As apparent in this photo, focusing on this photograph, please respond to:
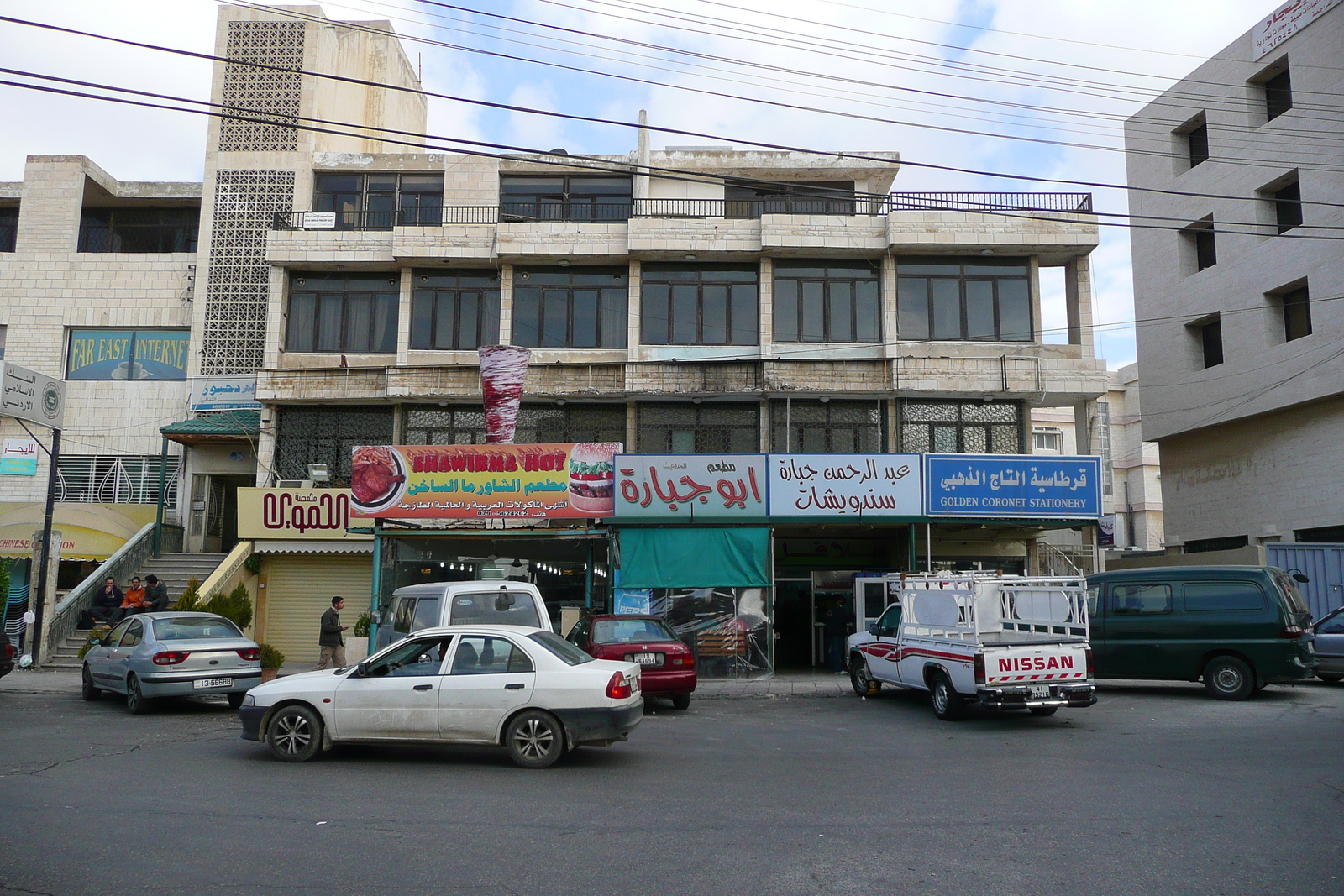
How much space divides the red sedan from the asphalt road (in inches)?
82.0

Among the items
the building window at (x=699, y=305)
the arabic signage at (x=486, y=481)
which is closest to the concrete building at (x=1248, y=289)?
the building window at (x=699, y=305)

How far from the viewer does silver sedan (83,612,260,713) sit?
14617 mm

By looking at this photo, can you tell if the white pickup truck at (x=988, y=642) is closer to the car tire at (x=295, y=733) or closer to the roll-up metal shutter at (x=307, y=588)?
the car tire at (x=295, y=733)

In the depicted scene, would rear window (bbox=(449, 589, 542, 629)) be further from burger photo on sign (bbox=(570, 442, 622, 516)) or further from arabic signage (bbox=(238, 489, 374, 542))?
arabic signage (bbox=(238, 489, 374, 542))

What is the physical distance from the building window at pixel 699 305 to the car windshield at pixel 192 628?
1313 cm

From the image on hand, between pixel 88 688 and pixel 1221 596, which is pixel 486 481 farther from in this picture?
pixel 1221 596

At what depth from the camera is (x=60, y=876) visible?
6.10 meters

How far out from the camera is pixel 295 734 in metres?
10.4

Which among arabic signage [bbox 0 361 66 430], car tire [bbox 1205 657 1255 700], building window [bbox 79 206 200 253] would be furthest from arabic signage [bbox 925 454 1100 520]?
building window [bbox 79 206 200 253]

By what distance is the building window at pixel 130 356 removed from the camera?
2875 centimetres

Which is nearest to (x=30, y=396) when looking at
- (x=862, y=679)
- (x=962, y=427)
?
(x=862, y=679)

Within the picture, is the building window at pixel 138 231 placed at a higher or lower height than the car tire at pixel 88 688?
higher

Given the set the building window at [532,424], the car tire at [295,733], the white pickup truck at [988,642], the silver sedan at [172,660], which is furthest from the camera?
the building window at [532,424]

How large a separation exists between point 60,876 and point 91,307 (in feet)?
89.3
